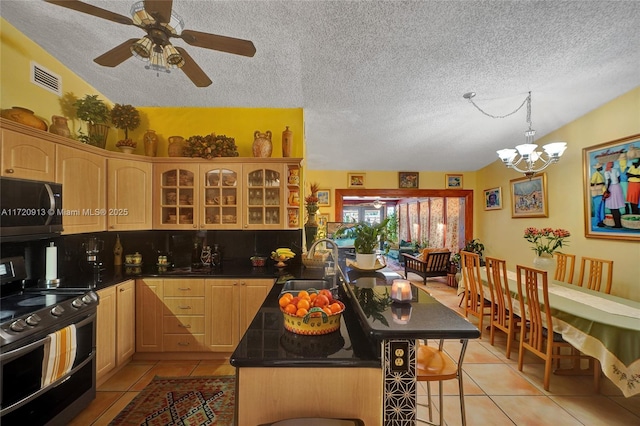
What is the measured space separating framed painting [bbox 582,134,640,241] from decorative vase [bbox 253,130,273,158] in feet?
13.1

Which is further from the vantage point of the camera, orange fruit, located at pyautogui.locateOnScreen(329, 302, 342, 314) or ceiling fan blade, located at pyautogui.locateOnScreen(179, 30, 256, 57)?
ceiling fan blade, located at pyautogui.locateOnScreen(179, 30, 256, 57)

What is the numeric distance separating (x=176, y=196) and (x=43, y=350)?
70.5 inches

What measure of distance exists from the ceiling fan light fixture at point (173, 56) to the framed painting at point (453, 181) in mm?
5956

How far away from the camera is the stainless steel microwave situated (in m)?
1.72

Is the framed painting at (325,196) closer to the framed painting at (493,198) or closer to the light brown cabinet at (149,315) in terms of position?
the framed painting at (493,198)

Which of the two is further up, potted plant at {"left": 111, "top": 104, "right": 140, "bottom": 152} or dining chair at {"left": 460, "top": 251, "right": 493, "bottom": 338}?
potted plant at {"left": 111, "top": 104, "right": 140, "bottom": 152}

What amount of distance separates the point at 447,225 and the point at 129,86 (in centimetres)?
818

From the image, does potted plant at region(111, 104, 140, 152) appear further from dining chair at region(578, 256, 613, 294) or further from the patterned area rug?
dining chair at region(578, 256, 613, 294)

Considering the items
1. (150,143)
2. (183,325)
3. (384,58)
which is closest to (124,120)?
(150,143)

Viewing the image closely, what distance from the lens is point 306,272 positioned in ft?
9.65

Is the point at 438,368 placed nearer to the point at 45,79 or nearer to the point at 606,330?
the point at 606,330

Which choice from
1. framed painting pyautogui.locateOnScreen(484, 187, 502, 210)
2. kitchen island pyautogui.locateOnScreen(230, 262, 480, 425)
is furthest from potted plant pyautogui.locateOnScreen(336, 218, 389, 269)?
framed painting pyautogui.locateOnScreen(484, 187, 502, 210)

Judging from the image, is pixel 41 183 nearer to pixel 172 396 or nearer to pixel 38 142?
pixel 38 142

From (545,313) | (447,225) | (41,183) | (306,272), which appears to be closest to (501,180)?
(447,225)
